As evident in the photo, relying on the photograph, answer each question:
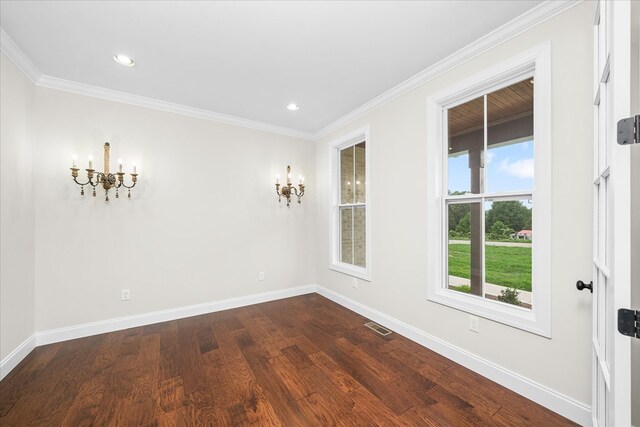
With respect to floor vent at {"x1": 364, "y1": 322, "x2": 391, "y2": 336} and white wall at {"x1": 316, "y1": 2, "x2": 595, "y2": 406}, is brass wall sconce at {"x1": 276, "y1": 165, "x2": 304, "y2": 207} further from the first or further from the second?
floor vent at {"x1": 364, "y1": 322, "x2": 391, "y2": 336}

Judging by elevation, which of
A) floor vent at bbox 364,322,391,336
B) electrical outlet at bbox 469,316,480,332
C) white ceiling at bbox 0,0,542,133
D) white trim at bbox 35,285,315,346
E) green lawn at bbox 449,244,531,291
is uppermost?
white ceiling at bbox 0,0,542,133

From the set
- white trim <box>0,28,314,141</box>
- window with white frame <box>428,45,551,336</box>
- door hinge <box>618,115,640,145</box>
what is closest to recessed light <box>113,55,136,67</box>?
white trim <box>0,28,314,141</box>

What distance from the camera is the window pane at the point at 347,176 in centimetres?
397

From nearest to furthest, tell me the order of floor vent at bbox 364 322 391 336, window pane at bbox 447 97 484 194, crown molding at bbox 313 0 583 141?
crown molding at bbox 313 0 583 141, window pane at bbox 447 97 484 194, floor vent at bbox 364 322 391 336

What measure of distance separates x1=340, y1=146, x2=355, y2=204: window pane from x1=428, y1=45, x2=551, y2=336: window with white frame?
1.55 meters

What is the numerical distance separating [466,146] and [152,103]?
355 cm

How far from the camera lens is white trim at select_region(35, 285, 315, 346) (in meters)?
2.72

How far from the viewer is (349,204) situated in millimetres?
3934

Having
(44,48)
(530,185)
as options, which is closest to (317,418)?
(530,185)

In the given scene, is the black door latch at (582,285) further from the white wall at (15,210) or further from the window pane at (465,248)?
the white wall at (15,210)

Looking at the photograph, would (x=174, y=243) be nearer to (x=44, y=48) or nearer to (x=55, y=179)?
(x=55, y=179)

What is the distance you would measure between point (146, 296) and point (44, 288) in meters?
0.90

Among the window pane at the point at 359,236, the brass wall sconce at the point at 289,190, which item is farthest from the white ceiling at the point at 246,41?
→ the window pane at the point at 359,236

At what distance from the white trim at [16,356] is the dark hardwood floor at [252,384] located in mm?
55
